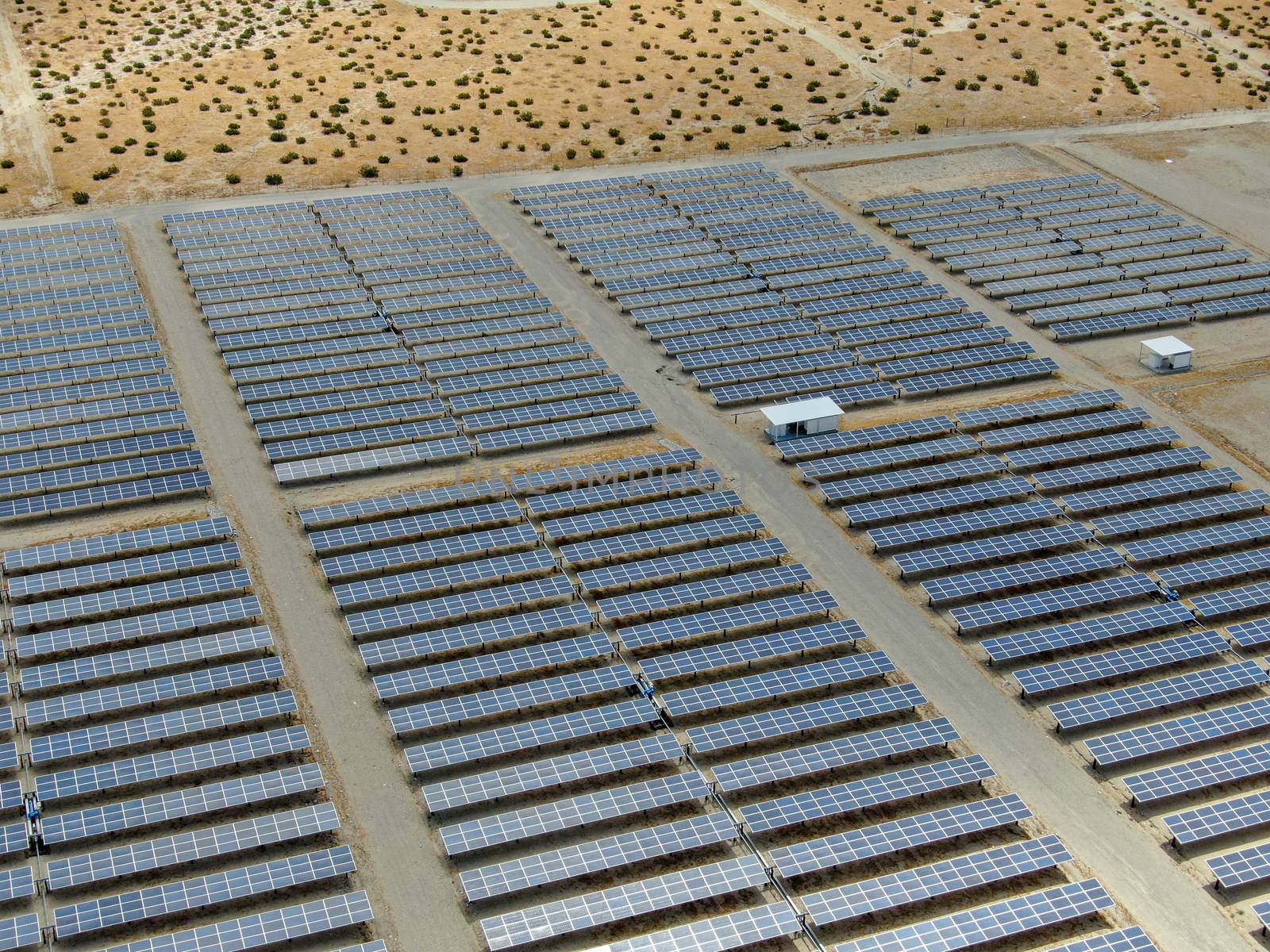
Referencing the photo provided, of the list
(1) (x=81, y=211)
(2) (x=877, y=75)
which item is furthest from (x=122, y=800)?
(2) (x=877, y=75)

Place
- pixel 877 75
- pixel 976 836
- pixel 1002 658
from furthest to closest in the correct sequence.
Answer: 1. pixel 877 75
2. pixel 1002 658
3. pixel 976 836

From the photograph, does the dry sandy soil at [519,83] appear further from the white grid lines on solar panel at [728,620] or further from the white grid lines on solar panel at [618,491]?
the white grid lines on solar panel at [728,620]

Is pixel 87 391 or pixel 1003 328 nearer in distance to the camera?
pixel 87 391

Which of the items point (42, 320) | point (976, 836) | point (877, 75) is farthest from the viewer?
point (877, 75)

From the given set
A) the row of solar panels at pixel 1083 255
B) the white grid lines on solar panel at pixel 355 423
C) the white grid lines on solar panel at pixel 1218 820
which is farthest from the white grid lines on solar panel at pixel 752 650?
the row of solar panels at pixel 1083 255

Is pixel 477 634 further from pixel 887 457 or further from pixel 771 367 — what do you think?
pixel 771 367

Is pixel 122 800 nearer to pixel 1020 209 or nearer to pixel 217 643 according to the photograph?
pixel 217 643
